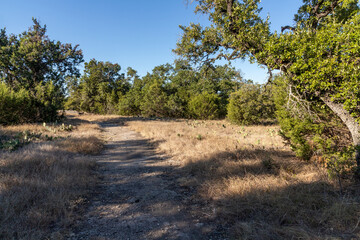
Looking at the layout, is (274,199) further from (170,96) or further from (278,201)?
(170,96)

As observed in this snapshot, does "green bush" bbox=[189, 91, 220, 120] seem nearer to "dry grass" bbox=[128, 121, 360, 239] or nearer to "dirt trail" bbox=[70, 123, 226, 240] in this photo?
"dry grass" bbox=[128, 121, 360, 239]

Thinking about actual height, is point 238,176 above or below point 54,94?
below

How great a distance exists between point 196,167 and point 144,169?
196cm

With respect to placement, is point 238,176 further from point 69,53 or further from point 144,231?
point 69,53

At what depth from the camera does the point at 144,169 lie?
6.33 m

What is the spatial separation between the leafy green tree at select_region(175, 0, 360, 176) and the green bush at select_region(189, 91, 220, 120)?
22.3m

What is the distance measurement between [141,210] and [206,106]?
26.9m

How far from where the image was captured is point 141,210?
3576 millimetres

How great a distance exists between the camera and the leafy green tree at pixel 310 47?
3979mm

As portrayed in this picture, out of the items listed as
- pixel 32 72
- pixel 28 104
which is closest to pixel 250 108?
pixel 28 104

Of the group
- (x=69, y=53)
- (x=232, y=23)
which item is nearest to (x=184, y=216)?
(x=232, y=23)

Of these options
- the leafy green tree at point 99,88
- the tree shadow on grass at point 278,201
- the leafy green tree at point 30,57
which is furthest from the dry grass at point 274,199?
the leafy green tree at point 99,88

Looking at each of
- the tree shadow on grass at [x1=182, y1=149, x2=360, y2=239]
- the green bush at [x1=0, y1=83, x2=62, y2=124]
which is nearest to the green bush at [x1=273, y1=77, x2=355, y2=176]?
the tree shadow on grass at [x1=182, y1=149, x2=360, y2=239]

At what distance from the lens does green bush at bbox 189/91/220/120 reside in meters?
29.6
